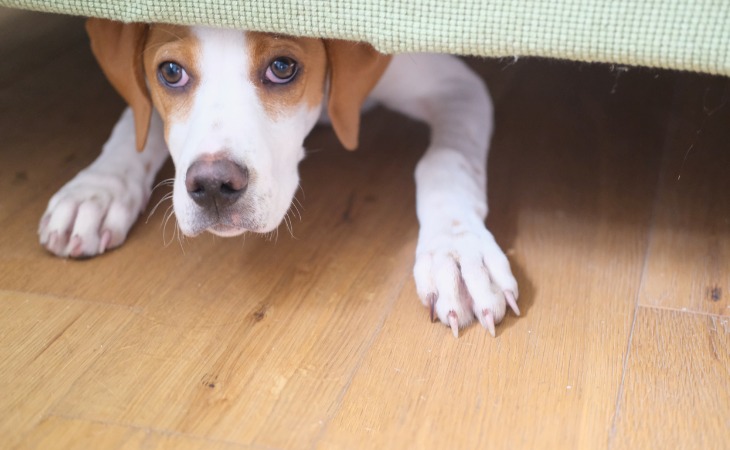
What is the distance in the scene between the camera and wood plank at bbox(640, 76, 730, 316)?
1.64 m

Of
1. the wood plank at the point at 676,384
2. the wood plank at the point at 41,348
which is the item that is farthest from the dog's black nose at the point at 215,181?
the wood plank at the point at 676,384

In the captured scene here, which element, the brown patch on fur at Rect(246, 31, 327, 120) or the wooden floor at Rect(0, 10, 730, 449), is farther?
the brown patch on fur at Rect(246, 31, 327, 120)

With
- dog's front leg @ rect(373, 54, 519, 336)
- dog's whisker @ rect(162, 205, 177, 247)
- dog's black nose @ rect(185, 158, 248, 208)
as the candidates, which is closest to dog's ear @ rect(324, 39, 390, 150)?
dog's front leg @ rect(373, 54, 519, 336)

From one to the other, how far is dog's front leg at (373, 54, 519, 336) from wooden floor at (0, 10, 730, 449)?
2.1 inches

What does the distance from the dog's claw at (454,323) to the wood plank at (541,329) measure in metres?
0.02

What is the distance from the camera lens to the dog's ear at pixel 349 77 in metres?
1.71

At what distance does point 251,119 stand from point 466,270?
461 mm

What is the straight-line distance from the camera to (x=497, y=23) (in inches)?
53.9

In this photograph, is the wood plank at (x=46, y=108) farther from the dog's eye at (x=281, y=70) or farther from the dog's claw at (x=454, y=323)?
the dog's claw at (x=454, y=323)

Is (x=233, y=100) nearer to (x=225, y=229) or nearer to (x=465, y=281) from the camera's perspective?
(x=225, y=229)

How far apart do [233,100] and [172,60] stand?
159mm

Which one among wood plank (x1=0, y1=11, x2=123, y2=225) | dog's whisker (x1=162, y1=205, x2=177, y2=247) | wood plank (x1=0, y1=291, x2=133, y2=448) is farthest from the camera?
wood plank (x1=0, y1=11, x2=123, y2=225)

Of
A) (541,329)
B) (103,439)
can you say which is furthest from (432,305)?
(103,439)

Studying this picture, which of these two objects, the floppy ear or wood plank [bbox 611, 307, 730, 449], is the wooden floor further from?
the floppy ear
